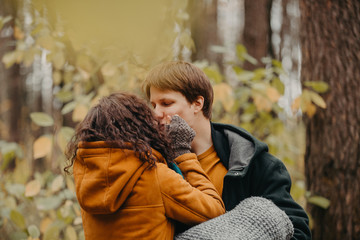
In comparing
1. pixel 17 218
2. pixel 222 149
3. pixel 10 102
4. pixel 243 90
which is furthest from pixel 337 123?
pixel 10 102

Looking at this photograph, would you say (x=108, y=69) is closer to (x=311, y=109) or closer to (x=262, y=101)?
(x=262, y=101)

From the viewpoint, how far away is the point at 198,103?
196 cm

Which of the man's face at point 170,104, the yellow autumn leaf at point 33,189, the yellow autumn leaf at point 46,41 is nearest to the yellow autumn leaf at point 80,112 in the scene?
the yellow autumn leaf at point 46,41

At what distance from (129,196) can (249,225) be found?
1.84ft

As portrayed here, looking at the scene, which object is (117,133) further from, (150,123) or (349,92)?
(349,92)

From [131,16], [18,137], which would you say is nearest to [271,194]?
[131,16]

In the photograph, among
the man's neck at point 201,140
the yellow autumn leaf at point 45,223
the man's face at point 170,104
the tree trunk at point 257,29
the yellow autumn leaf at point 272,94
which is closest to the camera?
the man's face at point 170,104

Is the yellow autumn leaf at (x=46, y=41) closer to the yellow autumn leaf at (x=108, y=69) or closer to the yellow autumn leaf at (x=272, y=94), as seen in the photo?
the yellow autumn leaf at (x=108, y=69)

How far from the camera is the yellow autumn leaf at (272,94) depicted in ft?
9.52

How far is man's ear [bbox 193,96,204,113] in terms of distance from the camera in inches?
76.7

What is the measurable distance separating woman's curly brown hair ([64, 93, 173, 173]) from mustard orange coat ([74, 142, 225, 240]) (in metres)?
0.04

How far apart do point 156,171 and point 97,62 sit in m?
1.93

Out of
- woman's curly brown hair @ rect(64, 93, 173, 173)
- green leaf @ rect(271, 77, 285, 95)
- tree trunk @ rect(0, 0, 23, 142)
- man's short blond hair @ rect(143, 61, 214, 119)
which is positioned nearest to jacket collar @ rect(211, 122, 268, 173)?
man's short blond hair @ rect(143, 61, 214, 119)

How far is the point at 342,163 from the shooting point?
119 inches
